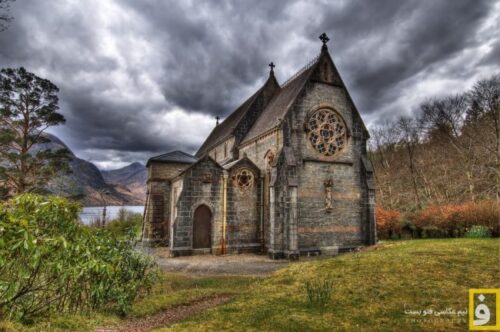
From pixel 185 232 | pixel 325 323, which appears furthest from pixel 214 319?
pixel 185 232

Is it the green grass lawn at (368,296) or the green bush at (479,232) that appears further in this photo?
the green bush at (479,232)

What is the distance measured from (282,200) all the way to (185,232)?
660 cm

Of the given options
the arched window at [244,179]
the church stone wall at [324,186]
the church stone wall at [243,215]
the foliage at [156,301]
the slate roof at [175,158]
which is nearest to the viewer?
the foliage at [156,301]

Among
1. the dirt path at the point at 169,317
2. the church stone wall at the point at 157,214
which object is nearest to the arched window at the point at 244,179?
the church stone wall at the point at 157,214

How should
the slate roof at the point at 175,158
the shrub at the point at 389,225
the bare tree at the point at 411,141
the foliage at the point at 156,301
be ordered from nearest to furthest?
the foliage at the point at 156,301 → the shrub at the point at 389,225 → the slate roof at the point at 175,158 → the bare tree at the point at 411,141

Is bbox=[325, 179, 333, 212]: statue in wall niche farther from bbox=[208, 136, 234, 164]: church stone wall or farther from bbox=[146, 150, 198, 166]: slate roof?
bbox=[146, 150, 198, 166]: slate roof

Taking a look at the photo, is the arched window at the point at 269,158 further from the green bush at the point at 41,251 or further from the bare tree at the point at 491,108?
the bare tree at the point at 491,108

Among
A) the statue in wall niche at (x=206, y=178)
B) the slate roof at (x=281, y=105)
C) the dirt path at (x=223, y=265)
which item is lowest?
the dirt path at (x=223, y=265)

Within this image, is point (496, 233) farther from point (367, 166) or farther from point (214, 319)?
point (214, 319)

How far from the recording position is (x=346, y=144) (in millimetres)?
20172

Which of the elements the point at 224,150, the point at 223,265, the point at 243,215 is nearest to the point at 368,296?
the point at 223,265

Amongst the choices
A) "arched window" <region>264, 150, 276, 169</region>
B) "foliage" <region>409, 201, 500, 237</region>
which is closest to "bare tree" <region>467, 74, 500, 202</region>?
"foliage" <region>409, 201, 500, 237</region>

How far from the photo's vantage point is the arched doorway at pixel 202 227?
18.5 m

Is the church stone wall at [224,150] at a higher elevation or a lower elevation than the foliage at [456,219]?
higher
